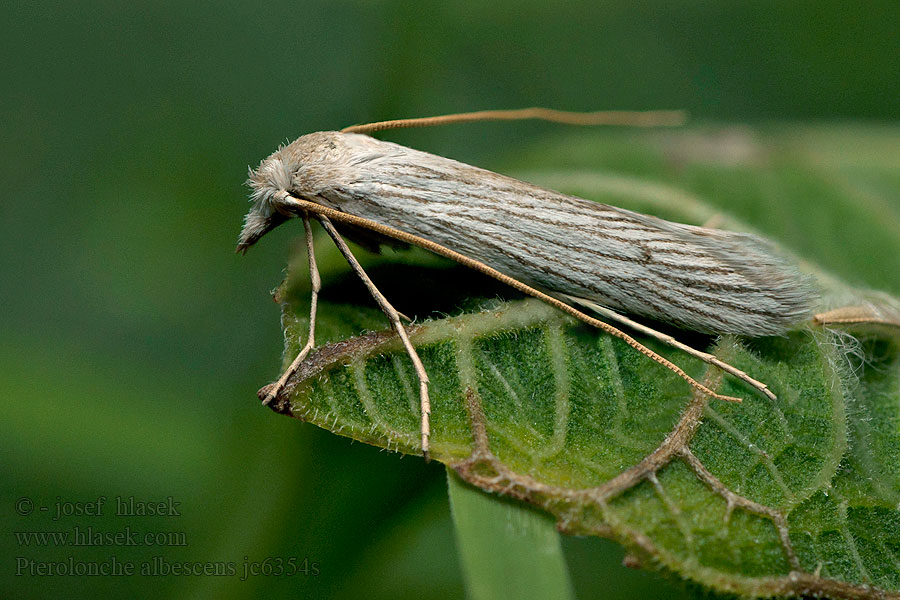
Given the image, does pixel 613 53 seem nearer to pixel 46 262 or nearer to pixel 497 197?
pixel 497 197

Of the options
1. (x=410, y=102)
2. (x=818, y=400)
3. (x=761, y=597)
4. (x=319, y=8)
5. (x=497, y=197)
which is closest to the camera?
(x=761, y=597)

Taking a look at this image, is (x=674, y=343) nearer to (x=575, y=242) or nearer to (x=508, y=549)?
(x=575, y=242)

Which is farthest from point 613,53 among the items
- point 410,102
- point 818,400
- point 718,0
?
point 818,400

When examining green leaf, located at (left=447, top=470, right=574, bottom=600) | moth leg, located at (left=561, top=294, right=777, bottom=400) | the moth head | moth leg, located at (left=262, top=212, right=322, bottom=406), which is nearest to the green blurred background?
the moth head

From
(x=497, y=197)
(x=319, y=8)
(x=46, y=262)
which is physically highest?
(x=319, y=8)

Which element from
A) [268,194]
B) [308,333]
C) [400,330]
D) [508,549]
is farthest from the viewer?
[268,194]

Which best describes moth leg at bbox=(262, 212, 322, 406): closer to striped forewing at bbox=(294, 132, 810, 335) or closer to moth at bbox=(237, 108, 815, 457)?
moth at bbox=(237, 108, 815, 457)

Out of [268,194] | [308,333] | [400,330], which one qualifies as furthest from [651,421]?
[268,194]
